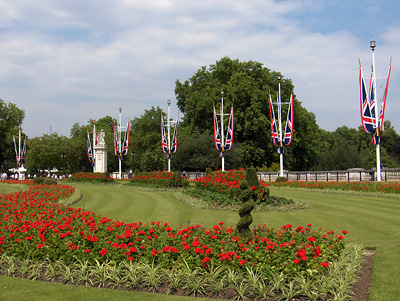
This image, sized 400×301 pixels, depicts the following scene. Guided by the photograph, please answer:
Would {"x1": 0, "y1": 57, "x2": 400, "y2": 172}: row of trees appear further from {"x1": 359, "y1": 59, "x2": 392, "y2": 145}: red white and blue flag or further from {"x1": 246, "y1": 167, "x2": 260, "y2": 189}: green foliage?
{"x1": 246, "y1": 167, "x2": 260, "y2": 189}: green foliage

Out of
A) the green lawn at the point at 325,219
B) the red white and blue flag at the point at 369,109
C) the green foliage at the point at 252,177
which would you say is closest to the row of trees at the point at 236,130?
the red white and blue flag at the point at 369,109

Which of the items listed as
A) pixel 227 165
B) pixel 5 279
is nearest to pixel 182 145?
pixel 227 165

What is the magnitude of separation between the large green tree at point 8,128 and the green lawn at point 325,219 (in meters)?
60.4

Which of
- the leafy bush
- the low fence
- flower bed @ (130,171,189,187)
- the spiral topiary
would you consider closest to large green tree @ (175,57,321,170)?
the low fence

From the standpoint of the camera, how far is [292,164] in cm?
5044

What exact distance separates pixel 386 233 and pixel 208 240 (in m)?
5.68

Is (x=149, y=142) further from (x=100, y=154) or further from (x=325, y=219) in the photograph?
(x=325, y=219)

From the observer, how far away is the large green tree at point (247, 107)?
145 feet

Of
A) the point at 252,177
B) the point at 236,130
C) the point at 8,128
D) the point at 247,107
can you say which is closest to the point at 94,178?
the point at 236,130

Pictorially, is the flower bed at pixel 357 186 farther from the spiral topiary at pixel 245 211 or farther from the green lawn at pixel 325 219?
the spiral topiary at pixel 245 211

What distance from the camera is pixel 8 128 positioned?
7244cm

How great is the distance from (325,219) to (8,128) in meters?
73.7

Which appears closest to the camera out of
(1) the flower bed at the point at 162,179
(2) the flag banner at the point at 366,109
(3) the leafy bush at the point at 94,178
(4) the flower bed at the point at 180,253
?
(4) the flower bed at the point at 180,253

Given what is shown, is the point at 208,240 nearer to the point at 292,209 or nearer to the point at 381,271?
the point at 381,271
